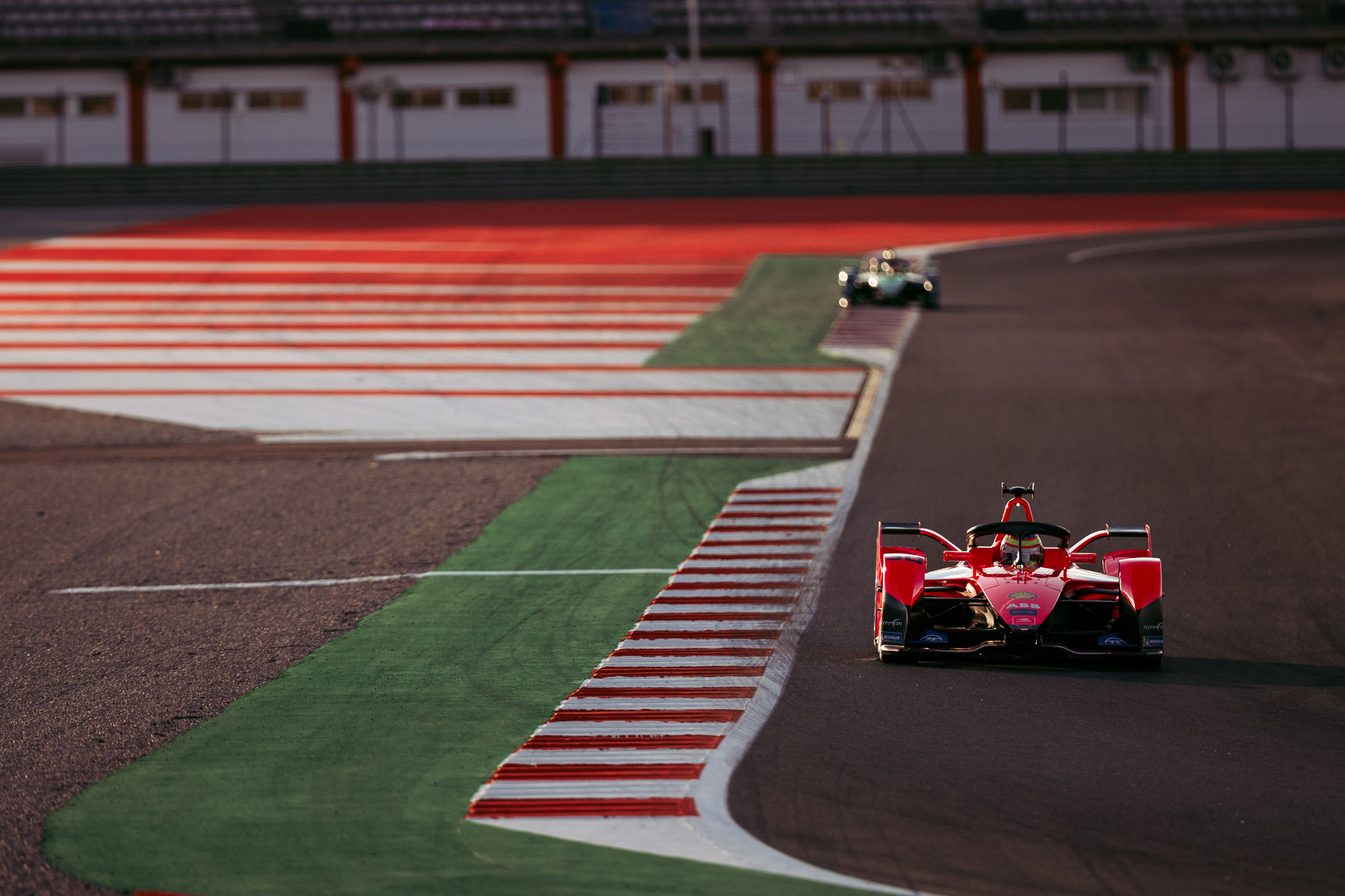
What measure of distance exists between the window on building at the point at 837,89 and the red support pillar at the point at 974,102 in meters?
3.82

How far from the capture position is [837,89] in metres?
53.2

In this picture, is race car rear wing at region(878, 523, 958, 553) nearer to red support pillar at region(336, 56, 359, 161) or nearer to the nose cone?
the nose cone

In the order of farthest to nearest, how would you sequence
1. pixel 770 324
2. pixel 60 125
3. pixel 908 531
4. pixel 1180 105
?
pixel 60 125 < pixel 1180 105 < pixel 770 324 < pixel 908 531

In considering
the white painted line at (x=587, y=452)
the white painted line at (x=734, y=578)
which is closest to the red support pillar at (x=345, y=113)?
the white painted line at (x=587, y=452)

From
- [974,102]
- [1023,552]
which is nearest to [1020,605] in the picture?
[1023,552]

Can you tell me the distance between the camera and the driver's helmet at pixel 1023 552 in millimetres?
9500

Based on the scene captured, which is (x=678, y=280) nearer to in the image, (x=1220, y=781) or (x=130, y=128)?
(x=1220, y=781)

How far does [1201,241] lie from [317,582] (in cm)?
3004

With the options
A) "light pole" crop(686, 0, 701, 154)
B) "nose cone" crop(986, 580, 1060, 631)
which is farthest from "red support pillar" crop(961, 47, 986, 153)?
"nose cone" crop(986, 580, 1060, 631)

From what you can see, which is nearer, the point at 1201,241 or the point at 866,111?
A: the point at 1201,241

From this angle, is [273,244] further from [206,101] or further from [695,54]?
[206,101]

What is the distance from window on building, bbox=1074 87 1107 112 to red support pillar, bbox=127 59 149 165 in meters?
34.0

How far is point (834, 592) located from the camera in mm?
11547

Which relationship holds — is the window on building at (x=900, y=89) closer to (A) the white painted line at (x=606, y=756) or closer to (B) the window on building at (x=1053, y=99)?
(B) the window on building at (x=1053, y=99)
